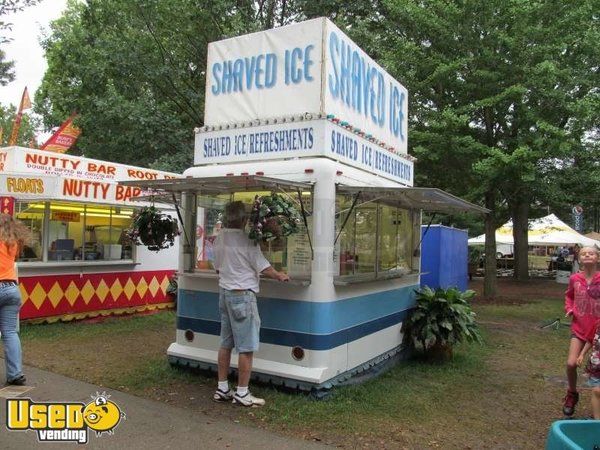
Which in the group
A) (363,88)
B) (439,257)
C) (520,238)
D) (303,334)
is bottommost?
(303,334)

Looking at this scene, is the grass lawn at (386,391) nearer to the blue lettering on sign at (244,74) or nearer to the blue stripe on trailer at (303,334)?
the blue stripe on trailer at (303,334)

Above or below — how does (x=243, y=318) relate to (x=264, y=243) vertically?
below

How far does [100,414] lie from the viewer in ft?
15.8

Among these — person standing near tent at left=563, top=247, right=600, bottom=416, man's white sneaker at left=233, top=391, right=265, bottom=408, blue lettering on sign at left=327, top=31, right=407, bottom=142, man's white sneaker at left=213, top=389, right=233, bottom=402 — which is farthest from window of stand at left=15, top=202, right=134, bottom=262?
person standing near tent at left=563, top=247, right=600, bottom=416

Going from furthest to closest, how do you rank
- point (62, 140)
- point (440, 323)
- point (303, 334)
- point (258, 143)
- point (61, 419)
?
1. point (62, 140)
2. point (440, 323)
3. point (258, 143)
4. point (303, 334)
5. point (61, 419)

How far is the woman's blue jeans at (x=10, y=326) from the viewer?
18.0 ft

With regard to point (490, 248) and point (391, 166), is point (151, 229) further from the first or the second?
point (490, 248)

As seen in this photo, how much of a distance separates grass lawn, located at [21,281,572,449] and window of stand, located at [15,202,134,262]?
1.34 meters

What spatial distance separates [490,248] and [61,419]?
509 inches

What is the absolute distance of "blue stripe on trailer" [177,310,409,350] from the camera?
544cm

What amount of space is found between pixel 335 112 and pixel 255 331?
2.56 metres

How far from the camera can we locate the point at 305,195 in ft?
18.7

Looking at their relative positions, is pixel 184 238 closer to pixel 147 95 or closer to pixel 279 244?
pixel 279 244

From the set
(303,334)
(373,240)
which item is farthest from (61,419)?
(373,240)
